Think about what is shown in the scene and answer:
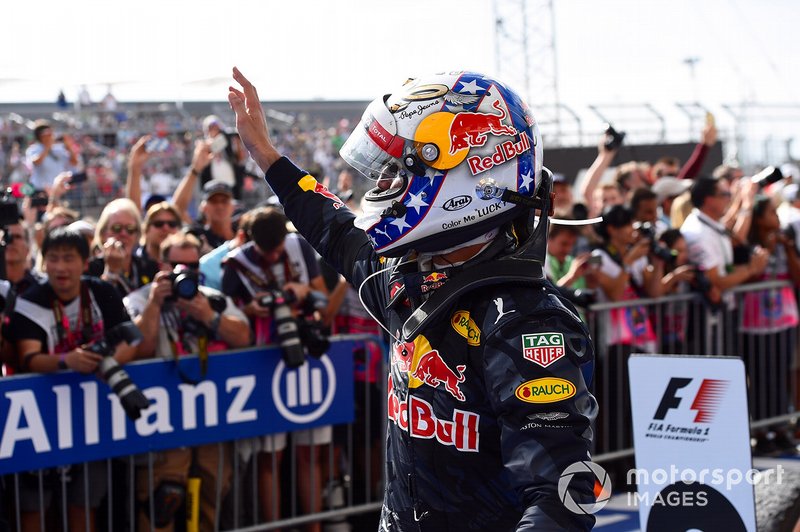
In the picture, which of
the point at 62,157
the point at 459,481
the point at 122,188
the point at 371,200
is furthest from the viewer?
the point at 122,188

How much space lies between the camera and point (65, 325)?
489cm

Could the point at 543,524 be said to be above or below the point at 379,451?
above

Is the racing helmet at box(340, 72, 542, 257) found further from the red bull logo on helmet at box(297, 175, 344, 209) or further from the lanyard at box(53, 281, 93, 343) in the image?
the lanyard at box(53, 281, 93, 343)

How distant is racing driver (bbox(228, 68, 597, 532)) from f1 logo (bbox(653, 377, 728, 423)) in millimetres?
1284

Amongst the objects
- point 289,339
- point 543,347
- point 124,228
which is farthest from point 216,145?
point 543,347

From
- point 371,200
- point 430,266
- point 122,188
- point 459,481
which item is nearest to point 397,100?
point 371,200

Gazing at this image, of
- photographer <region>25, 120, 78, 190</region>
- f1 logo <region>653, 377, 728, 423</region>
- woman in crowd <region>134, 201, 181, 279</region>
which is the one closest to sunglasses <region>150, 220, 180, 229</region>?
woman in crowd <region>134, 201, 181, 279</region>

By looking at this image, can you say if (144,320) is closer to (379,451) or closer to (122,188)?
(379,451)

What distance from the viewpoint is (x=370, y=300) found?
276cm

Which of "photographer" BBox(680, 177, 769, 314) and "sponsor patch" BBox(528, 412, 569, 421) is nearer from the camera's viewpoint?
"sponsor patch" BBox(528, 412, 569, 421)

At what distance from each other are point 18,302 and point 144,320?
24.2 inches

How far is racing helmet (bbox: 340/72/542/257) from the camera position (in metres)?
2.34

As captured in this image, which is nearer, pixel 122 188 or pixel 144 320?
pixel 144 320

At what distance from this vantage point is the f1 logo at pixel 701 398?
3.41 metres
